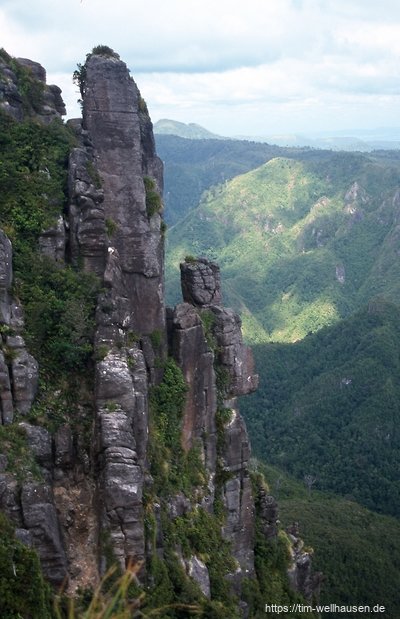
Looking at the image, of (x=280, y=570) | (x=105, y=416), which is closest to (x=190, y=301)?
(x=105, y=416)

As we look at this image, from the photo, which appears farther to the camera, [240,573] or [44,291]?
[240,573]

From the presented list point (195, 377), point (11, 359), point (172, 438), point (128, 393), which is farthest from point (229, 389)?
point (11, 359)

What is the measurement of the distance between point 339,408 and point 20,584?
11525 cm

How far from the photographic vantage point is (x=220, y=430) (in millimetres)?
31953

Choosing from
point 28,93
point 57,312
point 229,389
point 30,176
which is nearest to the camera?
point 57,312

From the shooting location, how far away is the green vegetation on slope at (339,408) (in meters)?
103

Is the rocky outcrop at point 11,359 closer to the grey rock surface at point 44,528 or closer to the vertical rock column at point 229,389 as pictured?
the grey rock surface at point 44,528

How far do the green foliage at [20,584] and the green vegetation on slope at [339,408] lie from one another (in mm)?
83845

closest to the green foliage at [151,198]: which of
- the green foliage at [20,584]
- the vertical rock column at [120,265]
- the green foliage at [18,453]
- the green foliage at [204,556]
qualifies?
the vertical rock column at [120,265]

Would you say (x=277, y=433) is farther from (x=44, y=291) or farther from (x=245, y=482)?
(x=44, y=291)

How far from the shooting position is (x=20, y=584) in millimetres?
16297

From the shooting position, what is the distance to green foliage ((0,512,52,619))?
15766 millimetres

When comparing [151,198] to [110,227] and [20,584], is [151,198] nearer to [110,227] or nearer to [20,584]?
[110,227]

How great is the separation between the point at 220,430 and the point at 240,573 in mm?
6559
